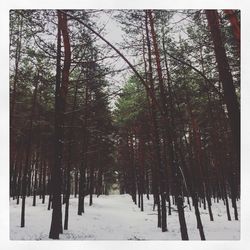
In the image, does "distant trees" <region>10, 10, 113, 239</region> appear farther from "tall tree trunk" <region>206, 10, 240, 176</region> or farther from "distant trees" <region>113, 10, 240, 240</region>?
"tall tree trunk" <region>206, 10, 240, 176</region>

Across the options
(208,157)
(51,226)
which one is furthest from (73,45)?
(208,157)

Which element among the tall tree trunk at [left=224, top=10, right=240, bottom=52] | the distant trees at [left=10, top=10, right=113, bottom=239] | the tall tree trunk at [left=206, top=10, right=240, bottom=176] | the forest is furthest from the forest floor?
the tall tree trunk at [left=224, top=10, right=240, bottom=52]

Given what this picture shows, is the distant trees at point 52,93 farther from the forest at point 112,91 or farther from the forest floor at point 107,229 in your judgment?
the forest floor at point 107,229

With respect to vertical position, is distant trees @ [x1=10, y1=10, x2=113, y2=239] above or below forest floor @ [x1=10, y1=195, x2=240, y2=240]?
above

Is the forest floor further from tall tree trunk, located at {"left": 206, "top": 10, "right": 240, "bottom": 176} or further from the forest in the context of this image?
tall tree trunk, located at {"left": 206, "top": 10, "right": 240, "bottom": 176}

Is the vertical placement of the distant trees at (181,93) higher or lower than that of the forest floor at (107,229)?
higher

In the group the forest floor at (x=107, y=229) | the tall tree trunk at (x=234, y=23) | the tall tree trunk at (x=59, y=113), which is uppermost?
the tall tree trunk at (x=234, y=23)

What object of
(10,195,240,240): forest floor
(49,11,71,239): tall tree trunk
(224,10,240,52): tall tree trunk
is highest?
(224,10,240,52): tall tree trunk

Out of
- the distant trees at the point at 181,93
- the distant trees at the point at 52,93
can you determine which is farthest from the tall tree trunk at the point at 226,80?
the distant trees at the point at 52,93

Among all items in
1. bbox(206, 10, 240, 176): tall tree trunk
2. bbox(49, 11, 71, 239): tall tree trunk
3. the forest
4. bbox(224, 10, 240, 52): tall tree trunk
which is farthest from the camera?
bbox(49, 11, 71, 239): tall tree trunk

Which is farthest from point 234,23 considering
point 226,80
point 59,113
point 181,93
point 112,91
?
point 59,113

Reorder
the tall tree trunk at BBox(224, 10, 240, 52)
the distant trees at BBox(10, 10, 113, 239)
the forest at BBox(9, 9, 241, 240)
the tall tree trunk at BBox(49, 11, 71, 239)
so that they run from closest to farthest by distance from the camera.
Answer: the tall tree trunk at BBox(224, 10, 240, 52), the forest at BBox(9, 9, 241, 240), the distant trees at BBox(10, 10, 113, 239), the tall tree trunk at BBox(49, 11, 71, 239)

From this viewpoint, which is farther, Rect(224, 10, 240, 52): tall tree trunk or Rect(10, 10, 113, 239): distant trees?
Rect(10, 10, 113, 239): distant trees
